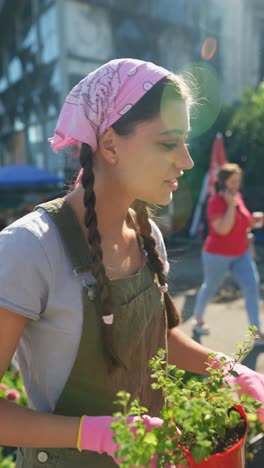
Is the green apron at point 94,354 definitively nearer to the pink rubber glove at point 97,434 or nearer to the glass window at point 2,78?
the pink rubber glove at point 97,434

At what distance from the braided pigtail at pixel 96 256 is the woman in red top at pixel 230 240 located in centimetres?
302

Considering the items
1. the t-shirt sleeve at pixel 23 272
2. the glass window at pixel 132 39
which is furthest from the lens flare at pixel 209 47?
the t-shirt sleeve at pixel 23 272

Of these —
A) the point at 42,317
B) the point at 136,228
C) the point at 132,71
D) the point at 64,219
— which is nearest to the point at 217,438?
the point at 42,317

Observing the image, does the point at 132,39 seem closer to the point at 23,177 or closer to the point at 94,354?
the point at 23,177

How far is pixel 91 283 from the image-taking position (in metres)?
1.11

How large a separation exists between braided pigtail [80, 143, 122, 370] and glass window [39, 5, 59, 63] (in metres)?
12.4

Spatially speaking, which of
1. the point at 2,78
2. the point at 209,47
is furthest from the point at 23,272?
the point at 2,78

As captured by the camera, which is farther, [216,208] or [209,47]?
[209,47]

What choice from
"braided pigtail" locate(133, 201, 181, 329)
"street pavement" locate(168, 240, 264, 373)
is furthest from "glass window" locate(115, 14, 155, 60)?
"braided pigtail" locate(133, 201, 181, 329)

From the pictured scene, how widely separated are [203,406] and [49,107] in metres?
13.7

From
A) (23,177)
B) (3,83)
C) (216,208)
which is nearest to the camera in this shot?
(216,208)

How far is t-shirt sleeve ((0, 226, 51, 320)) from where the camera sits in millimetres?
987

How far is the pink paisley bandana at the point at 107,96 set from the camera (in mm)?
1146

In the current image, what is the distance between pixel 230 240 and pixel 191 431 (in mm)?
3450
